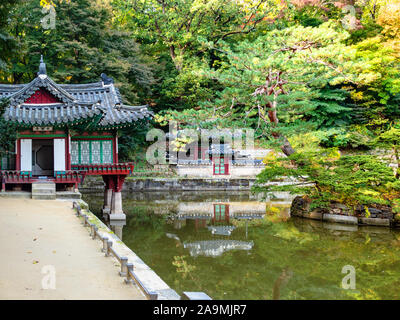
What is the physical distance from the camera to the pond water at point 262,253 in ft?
24.0

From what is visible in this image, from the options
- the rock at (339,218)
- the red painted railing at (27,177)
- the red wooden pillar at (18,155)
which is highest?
the red wooden pillar at (18,155)

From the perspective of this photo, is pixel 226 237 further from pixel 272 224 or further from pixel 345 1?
pixel 345 1

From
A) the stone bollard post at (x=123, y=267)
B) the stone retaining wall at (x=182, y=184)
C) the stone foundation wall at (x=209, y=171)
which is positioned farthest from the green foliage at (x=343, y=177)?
the stone foundation wall at (x=209, y=171)

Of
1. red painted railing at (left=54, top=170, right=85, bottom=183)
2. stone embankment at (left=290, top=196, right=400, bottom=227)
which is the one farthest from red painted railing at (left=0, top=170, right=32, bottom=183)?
stone embankment at (left=290, top=196, right=400, bottom=227)

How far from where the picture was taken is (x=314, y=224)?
13.7m

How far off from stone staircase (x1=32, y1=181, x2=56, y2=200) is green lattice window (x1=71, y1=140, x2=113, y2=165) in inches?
69.4

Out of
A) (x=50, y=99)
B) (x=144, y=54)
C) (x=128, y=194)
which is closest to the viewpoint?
(x=50, y=99)

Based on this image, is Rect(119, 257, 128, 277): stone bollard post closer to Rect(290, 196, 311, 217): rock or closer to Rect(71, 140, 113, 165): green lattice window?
Rect(71, 140, 113, 165): green lattice window

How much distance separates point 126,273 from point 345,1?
1259 inches

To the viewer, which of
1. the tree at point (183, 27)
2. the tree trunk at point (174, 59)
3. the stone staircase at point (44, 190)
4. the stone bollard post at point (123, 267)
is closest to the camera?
the stone bollard post at point (123, 267)

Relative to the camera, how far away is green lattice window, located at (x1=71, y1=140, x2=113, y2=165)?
50.3 ft

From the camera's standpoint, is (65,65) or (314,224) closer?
(314,224)

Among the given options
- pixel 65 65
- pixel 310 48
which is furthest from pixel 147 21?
pixel 310 48

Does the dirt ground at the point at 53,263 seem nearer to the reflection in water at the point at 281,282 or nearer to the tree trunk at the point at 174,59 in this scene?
the reflection in water at the point at 281,282
